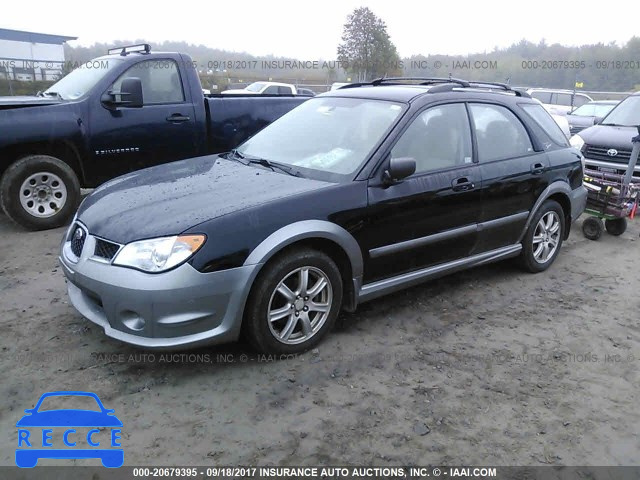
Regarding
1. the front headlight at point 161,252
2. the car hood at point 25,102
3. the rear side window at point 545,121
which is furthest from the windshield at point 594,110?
the front headlight at point 161,252

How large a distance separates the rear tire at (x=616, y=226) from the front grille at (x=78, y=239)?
6.07m

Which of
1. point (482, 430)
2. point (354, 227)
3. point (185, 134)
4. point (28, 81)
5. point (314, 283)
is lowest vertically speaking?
point (482, 430)

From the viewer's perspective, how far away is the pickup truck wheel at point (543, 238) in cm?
487

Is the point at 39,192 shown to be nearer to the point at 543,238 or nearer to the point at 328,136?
the point at 328,136

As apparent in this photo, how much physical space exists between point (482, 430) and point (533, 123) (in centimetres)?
320

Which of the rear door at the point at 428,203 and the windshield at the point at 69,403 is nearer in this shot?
the windshield at the point at 69,403

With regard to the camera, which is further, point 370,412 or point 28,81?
point 28,81

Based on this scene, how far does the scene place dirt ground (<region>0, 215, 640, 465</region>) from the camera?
102 inches

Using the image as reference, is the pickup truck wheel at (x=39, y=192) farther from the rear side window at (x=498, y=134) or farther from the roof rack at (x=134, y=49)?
the rear side window at (x=498, y=134)

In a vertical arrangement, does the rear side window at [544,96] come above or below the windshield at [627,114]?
above

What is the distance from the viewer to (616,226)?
647cm

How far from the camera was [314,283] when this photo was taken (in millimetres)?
3420

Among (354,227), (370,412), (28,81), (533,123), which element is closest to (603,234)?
(533,123)

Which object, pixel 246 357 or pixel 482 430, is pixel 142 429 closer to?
pixel 246 357
